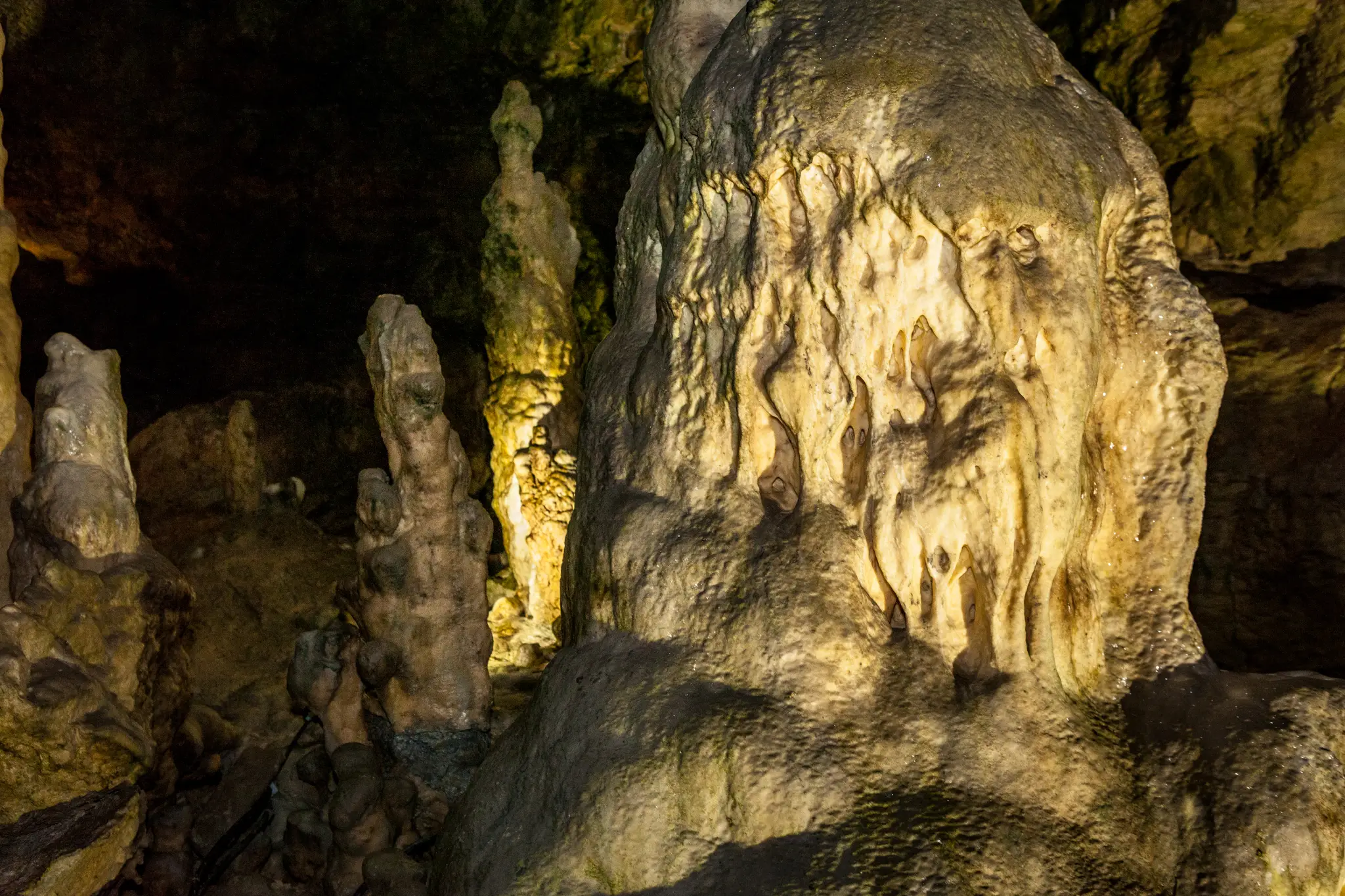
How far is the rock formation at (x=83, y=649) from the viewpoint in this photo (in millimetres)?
4340

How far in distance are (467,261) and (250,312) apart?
2.09 m

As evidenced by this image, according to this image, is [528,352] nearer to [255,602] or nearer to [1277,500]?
[255,602]

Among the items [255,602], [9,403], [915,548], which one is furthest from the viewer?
[255,602]

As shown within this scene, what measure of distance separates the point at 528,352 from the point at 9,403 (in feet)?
14.7

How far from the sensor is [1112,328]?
409 centimetres

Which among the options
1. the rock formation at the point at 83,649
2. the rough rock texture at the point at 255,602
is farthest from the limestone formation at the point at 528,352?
the rock formation at the point at 83,649

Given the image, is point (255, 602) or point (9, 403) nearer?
point (9, 403)

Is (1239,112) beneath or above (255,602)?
above

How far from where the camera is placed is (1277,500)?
6.27 m

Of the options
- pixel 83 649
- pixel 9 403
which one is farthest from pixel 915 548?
pixel 9 403

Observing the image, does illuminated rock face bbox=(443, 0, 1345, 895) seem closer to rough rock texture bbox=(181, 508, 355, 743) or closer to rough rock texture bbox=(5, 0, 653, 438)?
rough rock texture bbox=(181, 508, 355, 743)

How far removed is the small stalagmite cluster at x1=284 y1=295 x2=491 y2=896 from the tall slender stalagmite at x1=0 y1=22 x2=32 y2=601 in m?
1.61

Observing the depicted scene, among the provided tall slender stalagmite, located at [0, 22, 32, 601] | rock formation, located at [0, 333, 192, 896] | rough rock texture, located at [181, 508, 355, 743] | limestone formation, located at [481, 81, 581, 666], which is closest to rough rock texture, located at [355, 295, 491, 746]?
rock formation, located at [0, 333, 192, 896]

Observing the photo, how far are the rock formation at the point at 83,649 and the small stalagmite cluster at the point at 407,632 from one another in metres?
0.80
